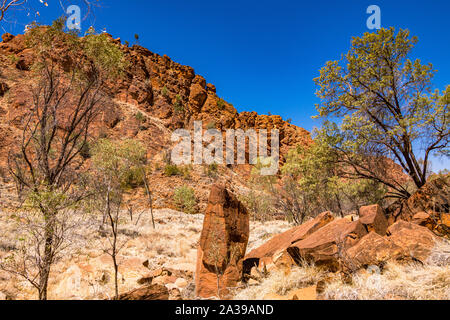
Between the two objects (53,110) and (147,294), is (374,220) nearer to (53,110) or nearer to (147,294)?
(147,294)

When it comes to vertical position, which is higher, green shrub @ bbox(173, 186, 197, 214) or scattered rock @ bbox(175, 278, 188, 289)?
green shrub @ bbox(173, 186, 197, 214)

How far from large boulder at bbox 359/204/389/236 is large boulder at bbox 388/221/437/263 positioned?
101cm

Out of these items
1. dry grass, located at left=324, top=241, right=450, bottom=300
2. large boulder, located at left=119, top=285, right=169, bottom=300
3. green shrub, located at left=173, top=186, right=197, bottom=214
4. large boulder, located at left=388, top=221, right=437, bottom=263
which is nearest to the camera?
dry grass, located at left=324, top=241, right=450, bottom=300

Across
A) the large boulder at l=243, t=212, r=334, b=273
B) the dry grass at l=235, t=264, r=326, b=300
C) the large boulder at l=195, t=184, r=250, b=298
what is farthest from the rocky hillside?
the dry grass at l=235, t=264, r=326, b=300

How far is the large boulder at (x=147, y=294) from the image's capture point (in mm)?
5393

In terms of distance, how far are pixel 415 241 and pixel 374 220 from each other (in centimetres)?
193

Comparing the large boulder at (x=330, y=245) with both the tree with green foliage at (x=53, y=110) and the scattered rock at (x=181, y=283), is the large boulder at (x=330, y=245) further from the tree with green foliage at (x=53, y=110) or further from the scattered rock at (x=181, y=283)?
the tree with green foliage at (x=53, y=110)

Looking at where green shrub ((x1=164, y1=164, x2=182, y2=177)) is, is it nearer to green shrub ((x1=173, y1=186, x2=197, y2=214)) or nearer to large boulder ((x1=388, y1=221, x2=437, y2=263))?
green shrub ((x1=173, y1=186, x2=197, y2=214))

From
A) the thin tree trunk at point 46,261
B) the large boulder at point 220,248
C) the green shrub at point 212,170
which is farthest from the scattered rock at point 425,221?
the green shrub at point 212,170

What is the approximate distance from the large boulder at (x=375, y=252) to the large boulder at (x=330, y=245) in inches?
10.3

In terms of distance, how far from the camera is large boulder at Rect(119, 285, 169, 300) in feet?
17.7

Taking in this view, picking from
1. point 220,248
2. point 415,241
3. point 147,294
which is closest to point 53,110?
point 147,294

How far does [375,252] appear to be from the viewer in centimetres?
529
